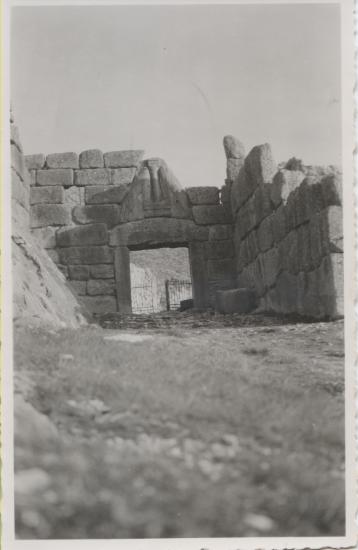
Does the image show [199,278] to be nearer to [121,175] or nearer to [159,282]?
[121,175]

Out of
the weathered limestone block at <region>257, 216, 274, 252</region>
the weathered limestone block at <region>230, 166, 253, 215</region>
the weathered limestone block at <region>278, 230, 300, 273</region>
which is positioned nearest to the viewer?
the weathered limestone block at <region>278, 230, 300, 273</region>

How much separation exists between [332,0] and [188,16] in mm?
1136

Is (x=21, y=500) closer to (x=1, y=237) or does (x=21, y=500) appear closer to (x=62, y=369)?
(x=62, y=369)

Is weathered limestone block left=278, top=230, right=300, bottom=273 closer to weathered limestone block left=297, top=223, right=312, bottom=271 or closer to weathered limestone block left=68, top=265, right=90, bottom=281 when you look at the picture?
weathered limestone block left=297, top=223, right=312, bottom=271

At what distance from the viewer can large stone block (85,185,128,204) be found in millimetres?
9484

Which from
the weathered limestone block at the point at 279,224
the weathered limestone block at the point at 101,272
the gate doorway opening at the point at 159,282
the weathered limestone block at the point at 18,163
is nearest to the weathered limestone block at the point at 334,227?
the weathered limestone block at the point at 279,224

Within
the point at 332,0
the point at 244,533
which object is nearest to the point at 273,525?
the point at 244,533

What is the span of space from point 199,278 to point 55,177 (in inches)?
131

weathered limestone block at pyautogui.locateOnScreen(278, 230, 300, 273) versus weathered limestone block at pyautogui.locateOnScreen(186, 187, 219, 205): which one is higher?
weathered limestone block at pyautogui.locateOnScreen(186, 187, 219, 205)

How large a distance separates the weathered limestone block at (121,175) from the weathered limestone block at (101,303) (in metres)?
2.22

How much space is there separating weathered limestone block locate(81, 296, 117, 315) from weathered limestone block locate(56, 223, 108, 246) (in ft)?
3.40

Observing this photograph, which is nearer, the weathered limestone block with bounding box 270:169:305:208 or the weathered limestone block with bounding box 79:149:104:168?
the weathered limestone block with bounding box 270:169:305:208

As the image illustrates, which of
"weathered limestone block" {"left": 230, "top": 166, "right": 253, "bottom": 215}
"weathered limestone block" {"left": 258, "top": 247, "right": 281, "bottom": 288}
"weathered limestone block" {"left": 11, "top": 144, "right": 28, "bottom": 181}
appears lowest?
"weathered limestone block" {"left": 258, "top": 247, "right": 281, "bottom": 288}

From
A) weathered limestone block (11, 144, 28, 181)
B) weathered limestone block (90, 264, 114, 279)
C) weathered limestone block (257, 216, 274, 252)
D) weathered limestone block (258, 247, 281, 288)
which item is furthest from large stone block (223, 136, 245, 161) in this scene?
weathered limestone block (11, 144, 28, 181)
